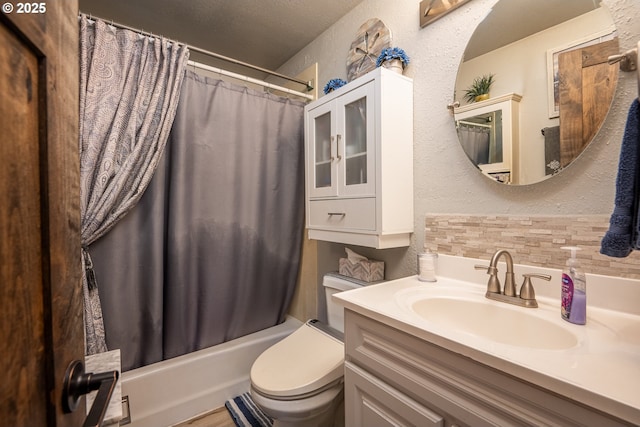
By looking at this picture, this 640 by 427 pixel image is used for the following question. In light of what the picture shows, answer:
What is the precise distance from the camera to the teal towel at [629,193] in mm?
598

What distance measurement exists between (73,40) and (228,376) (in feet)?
5.68

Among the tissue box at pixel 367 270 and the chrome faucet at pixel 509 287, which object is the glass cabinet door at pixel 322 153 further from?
the chrome faucet at pixel 509 287

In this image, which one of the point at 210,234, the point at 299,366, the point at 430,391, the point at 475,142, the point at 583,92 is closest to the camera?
the point at 430,391

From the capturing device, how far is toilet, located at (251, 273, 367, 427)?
1064mm

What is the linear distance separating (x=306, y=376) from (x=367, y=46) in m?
1.63

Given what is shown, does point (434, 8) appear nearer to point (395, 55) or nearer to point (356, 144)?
point (395, 55)

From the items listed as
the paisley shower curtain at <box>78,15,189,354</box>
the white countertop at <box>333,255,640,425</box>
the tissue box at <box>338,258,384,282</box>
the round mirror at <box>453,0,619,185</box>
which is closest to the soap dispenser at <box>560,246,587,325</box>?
the white countertop at <box>333,255,640,425</box>

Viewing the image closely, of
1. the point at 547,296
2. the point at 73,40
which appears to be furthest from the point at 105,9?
the point at 547,296

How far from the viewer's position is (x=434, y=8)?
4.03 feet

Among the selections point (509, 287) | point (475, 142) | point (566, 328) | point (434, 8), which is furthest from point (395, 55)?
point (566, 328)

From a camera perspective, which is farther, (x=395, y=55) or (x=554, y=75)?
(x=395, y=55)

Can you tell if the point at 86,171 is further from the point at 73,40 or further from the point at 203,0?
the point at 203,0

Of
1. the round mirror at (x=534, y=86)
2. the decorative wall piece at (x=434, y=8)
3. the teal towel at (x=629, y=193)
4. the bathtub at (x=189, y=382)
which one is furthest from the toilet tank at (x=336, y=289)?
the decorative wall piece at (x=434, y=8)

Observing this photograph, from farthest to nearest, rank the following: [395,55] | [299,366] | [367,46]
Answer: [367,46] < [395,55] < [299,366]
